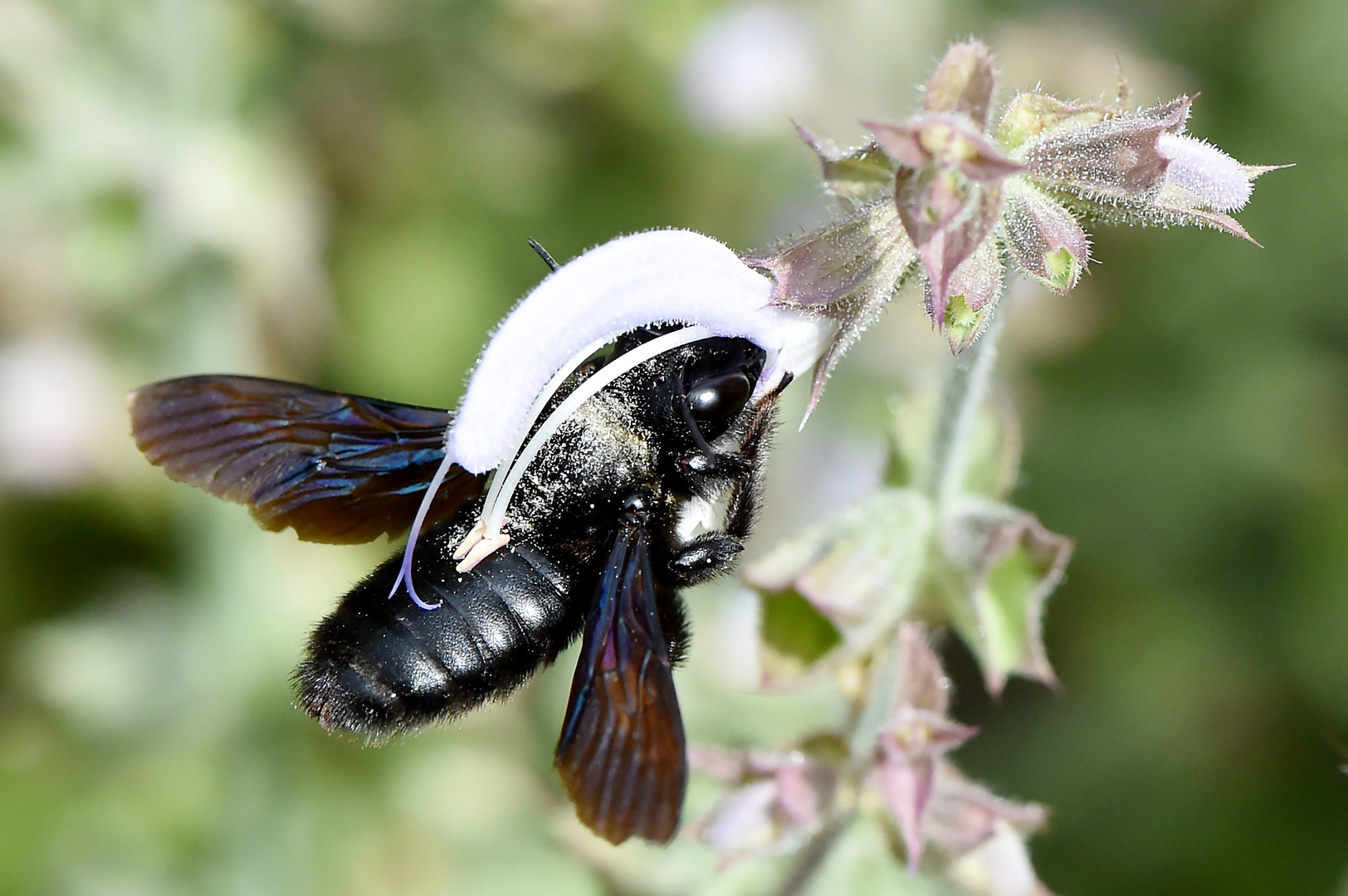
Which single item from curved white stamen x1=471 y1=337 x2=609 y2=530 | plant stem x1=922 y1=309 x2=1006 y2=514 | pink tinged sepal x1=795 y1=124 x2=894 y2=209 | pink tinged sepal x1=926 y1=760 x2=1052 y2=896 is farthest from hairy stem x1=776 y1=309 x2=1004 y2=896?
curved white stamen x1=471 y1=337 x2=609 y2=530

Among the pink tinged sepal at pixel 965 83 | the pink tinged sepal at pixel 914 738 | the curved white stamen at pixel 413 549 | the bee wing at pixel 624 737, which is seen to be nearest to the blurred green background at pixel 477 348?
the pink tinged sepal at pixel 914 738

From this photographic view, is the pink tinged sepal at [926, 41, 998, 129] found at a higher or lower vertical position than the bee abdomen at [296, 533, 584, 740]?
higher

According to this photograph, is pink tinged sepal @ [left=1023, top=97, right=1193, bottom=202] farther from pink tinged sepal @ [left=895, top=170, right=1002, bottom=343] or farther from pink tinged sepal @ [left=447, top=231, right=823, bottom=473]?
Result: pink tinged sepal @ [left=447, top=231, right=823, bottom=473]

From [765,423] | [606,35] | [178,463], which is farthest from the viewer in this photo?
[606,35]

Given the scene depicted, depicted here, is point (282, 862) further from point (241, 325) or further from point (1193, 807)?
point (1193, 807)

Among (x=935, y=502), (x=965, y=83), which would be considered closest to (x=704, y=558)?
(x=935, y=502)

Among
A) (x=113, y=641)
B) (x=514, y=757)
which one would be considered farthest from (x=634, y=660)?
(x=113, y=641)
